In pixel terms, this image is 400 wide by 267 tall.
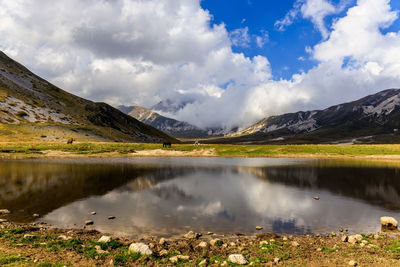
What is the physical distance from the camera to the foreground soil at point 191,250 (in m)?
13.2

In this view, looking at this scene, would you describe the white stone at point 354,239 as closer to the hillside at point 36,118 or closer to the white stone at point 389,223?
the white stone at point 389,223

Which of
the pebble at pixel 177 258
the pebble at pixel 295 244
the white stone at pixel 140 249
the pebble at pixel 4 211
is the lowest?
the pebble at pixel 295 244

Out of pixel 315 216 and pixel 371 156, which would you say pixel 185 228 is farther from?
pixel 371 156

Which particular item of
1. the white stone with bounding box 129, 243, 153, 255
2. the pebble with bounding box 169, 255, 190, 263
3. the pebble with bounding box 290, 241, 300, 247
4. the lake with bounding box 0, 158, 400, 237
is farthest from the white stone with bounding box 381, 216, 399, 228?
the white stone with bounding box 129, 243, 153, 255

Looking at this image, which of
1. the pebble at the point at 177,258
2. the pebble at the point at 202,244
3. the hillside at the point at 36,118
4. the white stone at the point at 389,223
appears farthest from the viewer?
the hillside at the point at 36,118

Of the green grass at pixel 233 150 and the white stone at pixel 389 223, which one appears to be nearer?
the white stone at pixel 389 223

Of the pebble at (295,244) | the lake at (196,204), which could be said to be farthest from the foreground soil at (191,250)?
the lake at (196,204)

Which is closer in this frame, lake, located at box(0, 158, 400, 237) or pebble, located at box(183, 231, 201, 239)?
pebble, located at box(183, 231, 201, 239)

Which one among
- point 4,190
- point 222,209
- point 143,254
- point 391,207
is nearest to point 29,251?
point 143,254

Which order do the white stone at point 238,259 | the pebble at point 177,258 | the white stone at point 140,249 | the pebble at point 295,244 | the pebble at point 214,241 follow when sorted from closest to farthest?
1. the white stone at point 238,259
2. the pebble at point 177,258
3. the white stone at point 140,249
4. the pebble at point 295,244
5. the pebble at point 214,241

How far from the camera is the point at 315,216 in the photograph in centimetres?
2422

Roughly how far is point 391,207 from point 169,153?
274ft

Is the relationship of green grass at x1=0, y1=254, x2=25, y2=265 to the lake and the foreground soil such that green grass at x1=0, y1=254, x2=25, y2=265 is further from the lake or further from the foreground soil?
the lake

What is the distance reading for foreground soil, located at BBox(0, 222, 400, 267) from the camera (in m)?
13.2
